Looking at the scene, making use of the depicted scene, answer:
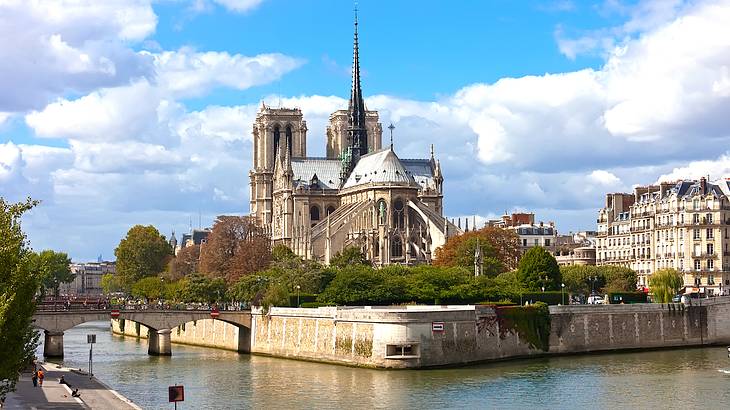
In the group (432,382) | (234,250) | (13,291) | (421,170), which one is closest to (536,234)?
(421,170)

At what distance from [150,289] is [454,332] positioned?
63.4m

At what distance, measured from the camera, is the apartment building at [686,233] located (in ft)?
313

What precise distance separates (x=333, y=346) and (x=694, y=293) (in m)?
37.0

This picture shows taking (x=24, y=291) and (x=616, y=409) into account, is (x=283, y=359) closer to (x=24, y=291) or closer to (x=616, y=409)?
(x=616, y=409)

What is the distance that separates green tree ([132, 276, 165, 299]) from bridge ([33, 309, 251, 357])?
4311 centimetres

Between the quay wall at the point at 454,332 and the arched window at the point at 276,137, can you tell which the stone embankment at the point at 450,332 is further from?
the arched window at the point at 276,137

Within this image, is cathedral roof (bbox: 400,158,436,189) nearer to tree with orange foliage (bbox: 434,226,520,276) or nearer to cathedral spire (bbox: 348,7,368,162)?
cathedral spire (bbox: 348,7,368,162)

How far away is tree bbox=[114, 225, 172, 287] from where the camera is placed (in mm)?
147500

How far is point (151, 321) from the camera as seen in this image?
72938mm

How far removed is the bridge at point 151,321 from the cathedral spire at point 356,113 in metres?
72.5

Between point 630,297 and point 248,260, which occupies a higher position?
point 248,260

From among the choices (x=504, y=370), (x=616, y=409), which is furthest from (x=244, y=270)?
(x=616, y=409)

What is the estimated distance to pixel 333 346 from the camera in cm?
6575

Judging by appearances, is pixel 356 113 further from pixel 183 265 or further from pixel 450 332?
pixel 450 332
